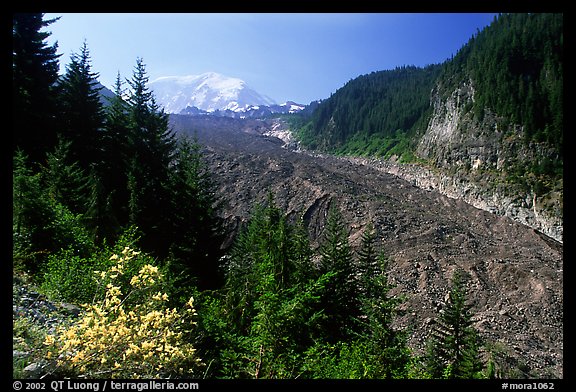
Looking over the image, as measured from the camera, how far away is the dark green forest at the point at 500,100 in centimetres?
4334

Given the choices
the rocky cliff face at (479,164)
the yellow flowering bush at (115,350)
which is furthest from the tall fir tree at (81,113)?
the rocky cliff face at (479,164)

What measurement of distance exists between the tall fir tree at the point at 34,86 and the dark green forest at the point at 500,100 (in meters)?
20.2

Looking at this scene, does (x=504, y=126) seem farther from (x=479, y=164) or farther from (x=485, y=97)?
(x=485, y=97)

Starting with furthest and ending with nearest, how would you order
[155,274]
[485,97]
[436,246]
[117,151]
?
[485,97]
[436,246]
[117,151]
[155,274]

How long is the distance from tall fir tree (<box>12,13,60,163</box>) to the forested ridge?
65 mm

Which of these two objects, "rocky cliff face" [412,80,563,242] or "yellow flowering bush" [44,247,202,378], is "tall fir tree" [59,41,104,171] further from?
"rocky cliff face" [412,80,563,242]

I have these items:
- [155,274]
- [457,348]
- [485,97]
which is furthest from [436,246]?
[485,97]

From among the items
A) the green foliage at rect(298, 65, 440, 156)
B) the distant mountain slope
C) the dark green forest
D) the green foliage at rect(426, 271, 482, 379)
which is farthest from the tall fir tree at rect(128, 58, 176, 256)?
the green foliage at rect(298, 65, 440, 156)

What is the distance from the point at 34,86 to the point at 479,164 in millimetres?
53692

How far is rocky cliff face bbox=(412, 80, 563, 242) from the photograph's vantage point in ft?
127

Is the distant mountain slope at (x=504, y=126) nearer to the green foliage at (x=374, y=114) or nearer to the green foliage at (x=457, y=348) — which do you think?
the green foliage at (x=374, y=114)

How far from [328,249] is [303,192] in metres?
25.0

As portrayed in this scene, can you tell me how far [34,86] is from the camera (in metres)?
16.0
